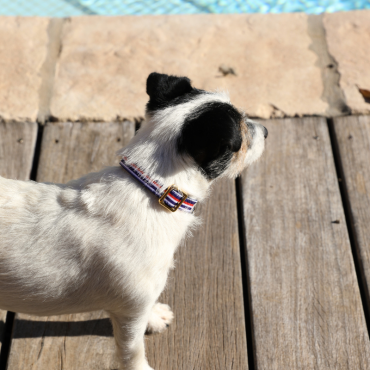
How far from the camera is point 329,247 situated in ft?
8.21

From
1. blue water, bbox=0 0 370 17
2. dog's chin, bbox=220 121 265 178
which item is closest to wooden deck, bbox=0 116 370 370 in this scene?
dog's chin, bbox=220 121 265 178

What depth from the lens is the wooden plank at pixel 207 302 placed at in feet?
7.10

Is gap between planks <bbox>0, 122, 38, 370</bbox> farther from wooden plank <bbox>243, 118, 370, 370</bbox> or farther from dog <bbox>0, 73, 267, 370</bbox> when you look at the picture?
wooden plank <bbox>243, 118, 370, 370</bbox>

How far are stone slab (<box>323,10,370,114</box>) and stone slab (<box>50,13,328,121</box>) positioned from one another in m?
0.19

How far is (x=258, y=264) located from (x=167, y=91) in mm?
1109

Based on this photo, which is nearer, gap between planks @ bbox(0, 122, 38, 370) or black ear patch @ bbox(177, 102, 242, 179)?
black ear patch @ bbox(177, 102, 242, 179)

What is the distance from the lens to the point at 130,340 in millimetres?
1971

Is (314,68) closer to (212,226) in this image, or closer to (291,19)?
(291,19)

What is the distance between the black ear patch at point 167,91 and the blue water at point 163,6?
11.7 ft

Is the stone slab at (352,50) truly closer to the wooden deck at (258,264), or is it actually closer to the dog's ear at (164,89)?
the wooden deck at (258,264)

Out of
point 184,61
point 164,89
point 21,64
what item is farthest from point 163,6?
point 164,89

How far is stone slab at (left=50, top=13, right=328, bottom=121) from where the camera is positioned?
3148mm

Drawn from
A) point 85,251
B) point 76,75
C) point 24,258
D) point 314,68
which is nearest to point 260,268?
point 85,251

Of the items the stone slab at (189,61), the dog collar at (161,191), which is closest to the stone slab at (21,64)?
the stone slab at (189,61)
